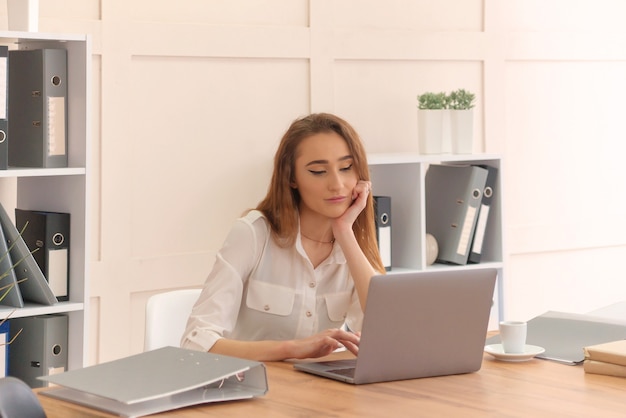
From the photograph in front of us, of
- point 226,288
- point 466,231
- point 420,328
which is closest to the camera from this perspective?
point 420,328

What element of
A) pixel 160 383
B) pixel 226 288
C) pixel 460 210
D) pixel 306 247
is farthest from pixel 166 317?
pixel 460 210

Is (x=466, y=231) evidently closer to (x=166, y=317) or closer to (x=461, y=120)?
(x=461, y=120)

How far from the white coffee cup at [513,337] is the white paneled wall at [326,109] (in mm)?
1684

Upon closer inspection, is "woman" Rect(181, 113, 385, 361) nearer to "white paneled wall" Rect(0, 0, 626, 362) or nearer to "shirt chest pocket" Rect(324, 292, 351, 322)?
"shirt chest pocket" Rect(324, 292, 351, 322)

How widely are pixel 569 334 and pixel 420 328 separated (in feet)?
1.73

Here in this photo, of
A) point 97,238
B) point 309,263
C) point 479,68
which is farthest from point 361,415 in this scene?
point 479,68

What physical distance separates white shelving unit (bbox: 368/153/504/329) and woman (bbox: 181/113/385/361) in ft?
3.33

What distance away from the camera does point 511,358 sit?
2.16 m

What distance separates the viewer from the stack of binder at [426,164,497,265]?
12.8ft

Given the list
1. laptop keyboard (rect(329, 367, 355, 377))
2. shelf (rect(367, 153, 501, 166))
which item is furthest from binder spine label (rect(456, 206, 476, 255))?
laptop keyboard (rect(329, 367, 355, 377))

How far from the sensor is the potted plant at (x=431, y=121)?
395 centimetres

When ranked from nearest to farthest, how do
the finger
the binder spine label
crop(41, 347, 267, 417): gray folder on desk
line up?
crop(41, 347, 267, 417): gray folder on desk < the finger < the binder spine label

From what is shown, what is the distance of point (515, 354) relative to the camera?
2160 mm

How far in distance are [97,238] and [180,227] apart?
1.05 ft
